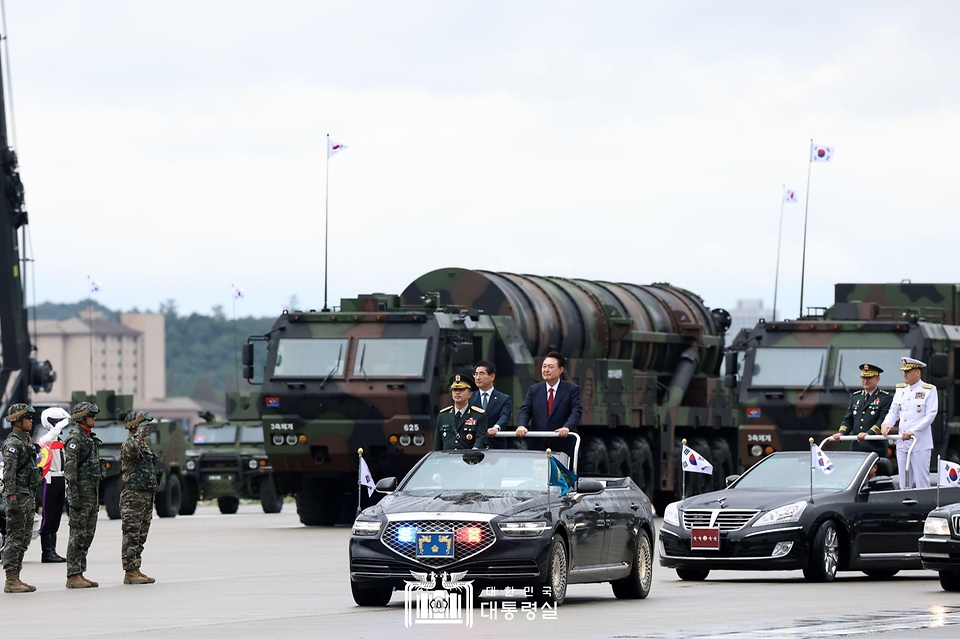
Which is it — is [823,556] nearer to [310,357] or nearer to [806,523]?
[806,523]

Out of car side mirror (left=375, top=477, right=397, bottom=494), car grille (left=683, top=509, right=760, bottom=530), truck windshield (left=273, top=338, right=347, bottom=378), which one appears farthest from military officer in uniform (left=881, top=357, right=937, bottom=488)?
truck windshield (left=273, top=338, right=347, bottom=378)

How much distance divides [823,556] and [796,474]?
1.34 m

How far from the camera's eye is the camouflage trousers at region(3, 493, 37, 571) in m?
19.1

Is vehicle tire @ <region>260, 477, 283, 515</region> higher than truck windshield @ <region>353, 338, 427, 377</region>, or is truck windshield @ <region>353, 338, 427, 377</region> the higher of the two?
truck windshield @ <region>353, 338, 427, 377</region>

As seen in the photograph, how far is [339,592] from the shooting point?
60.7 feet

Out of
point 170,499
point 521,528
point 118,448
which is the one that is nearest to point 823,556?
point 521,528

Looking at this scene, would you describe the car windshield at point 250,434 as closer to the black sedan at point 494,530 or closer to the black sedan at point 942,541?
the black sedan at point 494,530

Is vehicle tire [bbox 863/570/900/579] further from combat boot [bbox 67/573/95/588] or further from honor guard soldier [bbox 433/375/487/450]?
combat boot [bbox 67/573/95/588]

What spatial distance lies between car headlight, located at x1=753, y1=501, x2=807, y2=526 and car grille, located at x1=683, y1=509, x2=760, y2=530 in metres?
0.11

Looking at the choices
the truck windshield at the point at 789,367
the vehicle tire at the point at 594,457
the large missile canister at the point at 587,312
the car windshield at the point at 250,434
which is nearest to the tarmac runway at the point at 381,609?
the vehicle tire at the point at 594,457

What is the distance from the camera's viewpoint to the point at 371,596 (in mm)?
16688

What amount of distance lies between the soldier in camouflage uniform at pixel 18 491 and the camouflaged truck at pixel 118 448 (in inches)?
732

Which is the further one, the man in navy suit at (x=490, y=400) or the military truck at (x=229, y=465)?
the military truck at (x=229, y=465)

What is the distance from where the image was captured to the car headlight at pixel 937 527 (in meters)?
18.0
